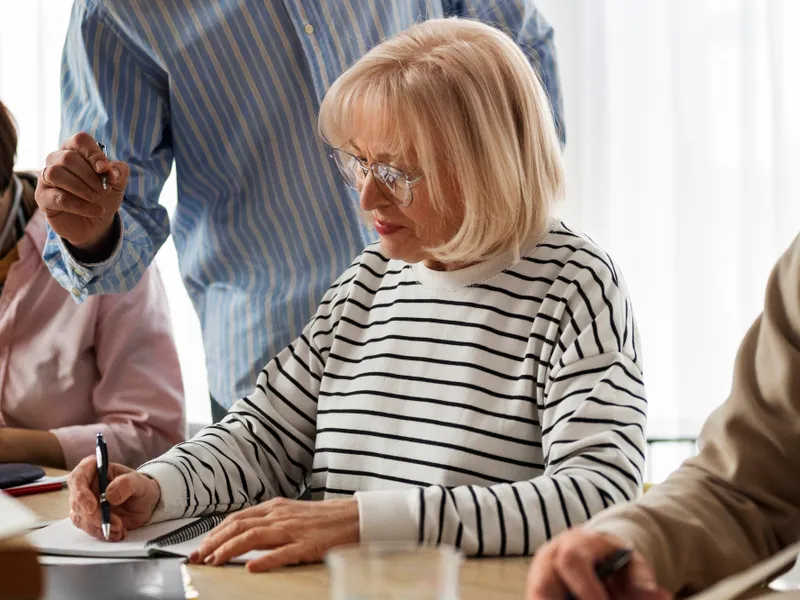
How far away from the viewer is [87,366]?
6.98 feet

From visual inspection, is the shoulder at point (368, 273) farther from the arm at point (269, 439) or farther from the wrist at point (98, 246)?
the wrist at point (98, 246)

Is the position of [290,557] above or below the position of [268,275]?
below

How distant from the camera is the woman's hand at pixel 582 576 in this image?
30.1 inches

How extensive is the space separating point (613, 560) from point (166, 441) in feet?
4.85

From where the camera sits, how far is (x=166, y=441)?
210 centimetres

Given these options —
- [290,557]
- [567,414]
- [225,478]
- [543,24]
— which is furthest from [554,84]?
[290,557]

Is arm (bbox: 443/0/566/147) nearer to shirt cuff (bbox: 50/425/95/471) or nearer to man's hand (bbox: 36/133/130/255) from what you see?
man's hand (bbox: 36/133/130/255)

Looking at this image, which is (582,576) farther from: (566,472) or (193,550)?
(193,550)

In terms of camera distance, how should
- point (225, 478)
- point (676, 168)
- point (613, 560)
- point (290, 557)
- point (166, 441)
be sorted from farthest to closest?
1. point (676, 168)
2. point (166, 441)
3. point (225, 478)
4. point (290, 557)
5. point (613, 560)

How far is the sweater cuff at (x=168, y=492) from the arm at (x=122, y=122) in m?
0.52

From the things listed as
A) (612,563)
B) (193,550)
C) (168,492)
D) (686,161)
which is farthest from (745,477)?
(686,161)

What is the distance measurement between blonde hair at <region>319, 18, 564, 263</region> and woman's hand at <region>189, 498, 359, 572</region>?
43cm

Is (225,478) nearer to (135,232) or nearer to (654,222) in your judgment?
(135,232)

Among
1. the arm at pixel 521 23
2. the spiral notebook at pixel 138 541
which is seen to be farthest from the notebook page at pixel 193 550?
the arm at pixel 521 23
